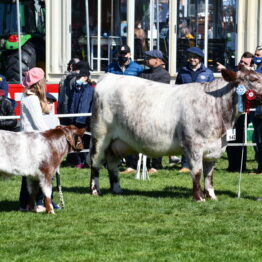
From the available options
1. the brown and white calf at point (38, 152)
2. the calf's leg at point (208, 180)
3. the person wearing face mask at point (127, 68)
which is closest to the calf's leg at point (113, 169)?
the calf's leg at point (208, 180)

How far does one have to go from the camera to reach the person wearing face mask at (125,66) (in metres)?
18.4

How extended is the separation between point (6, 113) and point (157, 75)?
2.88 meters

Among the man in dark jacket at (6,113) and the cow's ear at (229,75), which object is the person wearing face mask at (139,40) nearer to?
the man in dark jacket at (6,113)

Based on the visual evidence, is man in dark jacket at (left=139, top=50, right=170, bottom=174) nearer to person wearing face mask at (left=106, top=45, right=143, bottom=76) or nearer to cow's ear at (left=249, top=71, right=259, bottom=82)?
person wearing face mask at (left=106, top=45, right=143, bottom=76)

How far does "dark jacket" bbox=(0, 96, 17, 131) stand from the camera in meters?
18.0

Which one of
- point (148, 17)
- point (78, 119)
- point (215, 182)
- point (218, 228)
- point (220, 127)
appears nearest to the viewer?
point (218, 228)

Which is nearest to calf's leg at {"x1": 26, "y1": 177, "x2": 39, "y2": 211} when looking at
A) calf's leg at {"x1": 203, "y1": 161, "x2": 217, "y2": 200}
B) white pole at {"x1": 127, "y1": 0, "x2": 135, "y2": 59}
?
calf's leg at {"x1": 203, "y1": 161, "x2": 217, "y2": 200}

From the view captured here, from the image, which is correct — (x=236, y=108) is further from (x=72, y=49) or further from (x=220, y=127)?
(x=72, y=49)

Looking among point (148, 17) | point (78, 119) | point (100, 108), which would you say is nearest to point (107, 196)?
point (100, 108)

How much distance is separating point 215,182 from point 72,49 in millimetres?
10576

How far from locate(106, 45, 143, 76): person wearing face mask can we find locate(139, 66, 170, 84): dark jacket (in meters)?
0.72

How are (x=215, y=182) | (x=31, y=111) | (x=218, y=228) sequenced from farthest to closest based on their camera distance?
(x=215, y=182) < (x=31, y=111) < (x=218, y=228)

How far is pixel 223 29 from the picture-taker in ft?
84.3

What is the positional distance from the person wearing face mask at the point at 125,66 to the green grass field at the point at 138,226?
3.14 metres
